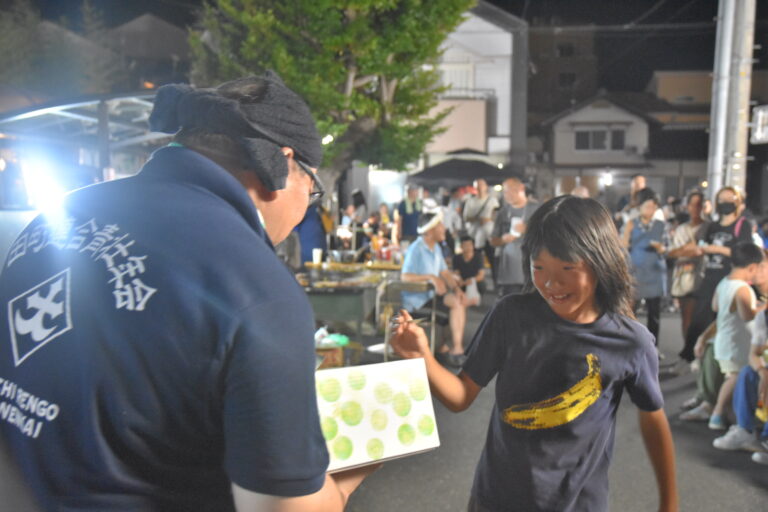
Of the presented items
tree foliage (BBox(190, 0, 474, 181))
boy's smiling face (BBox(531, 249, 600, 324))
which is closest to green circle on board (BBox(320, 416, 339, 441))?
boy's smiling face (BBox(531, 249, 600, 324))

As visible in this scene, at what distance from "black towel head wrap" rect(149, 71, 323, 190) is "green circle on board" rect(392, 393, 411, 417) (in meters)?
0.65

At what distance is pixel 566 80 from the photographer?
181 ft

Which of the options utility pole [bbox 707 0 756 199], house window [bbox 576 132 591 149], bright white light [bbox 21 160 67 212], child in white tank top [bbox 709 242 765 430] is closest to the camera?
child in white tank top [bbox 709 242 765 430]

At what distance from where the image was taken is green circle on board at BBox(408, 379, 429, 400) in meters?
1.66

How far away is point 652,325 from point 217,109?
23.8ft

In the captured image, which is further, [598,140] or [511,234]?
[598,140]

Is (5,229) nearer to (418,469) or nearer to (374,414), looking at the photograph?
(374,414)

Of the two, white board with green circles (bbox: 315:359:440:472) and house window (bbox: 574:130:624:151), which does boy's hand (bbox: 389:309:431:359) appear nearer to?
white board with green circles (bbox: 315:359:440:472)

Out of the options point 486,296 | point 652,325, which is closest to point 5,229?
A: point 652,325

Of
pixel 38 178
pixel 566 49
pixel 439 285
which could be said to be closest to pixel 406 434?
pixel 439 285

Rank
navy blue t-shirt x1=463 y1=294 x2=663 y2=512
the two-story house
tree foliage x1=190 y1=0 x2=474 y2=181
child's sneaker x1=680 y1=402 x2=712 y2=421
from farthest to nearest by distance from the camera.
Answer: the two-story house < tree foliage x1=190 y1=0 x2=474 y2=181 < child's sneaker x1=680 y1=402 x2=712 y2=421 < navy blue t-shirt x1=463 y1=294 x2=663 y2=512

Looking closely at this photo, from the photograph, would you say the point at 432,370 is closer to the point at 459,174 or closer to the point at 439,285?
the point at 439,285

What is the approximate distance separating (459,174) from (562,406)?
58.4ft

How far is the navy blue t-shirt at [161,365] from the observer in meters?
0.99
